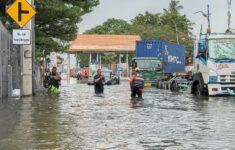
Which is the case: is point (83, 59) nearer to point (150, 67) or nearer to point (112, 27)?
point (112, 27)

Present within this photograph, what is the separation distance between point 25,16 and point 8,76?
8.76ft

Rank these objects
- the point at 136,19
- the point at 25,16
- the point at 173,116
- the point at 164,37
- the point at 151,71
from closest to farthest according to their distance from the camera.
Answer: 1. the point at 173,116
2. the point at 25,16
3. the point at 151,71
4. the point at 164,37
5. the point at 136,19

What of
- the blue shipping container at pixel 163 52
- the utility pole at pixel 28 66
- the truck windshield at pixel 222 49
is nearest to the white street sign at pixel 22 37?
the utility pole at pixel 28 66

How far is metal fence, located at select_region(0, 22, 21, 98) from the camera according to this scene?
67.5ft

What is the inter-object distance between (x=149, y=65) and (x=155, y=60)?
631 millimetres

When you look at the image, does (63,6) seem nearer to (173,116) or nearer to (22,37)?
(22,37)

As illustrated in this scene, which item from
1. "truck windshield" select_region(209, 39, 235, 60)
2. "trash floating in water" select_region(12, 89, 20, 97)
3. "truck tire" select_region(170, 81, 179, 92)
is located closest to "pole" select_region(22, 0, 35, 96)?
"trash floating in water" select_region(12, 89, 20, 97)

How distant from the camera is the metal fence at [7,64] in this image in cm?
2056

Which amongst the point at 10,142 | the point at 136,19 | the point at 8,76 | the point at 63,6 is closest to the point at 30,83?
the point at 8,76

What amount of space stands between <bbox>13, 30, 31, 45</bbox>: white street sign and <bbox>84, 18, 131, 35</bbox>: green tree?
86.6 metres

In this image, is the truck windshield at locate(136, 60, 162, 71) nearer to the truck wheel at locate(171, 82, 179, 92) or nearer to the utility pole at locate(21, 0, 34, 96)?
the truck wheel at locate(171, 82, 179, 92)

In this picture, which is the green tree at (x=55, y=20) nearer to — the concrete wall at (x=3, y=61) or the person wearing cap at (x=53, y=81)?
the person wearing cap at (x=53, y=81)

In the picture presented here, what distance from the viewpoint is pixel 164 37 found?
87.6 metres

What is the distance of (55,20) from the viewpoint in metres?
30.7
